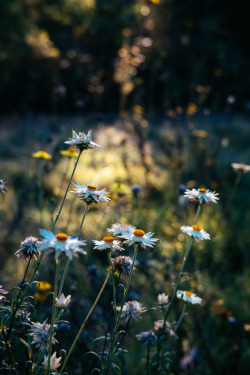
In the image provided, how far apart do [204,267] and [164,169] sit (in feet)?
6.65

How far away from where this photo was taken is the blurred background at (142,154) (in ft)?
7.64

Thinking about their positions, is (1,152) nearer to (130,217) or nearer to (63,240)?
(130,217)

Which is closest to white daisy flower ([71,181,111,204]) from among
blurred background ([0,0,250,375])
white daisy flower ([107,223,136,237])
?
white daisy flower ([107,223,136,237])

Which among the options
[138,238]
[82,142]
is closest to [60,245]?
[138,238]

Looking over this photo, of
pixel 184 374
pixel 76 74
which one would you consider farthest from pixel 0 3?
pixel 184 374

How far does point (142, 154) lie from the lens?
423 cm

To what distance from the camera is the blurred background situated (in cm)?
233

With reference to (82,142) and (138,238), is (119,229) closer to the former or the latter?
(138,238)

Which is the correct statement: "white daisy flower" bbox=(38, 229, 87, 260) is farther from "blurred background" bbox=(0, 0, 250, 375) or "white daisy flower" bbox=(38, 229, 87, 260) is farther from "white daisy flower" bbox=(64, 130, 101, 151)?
"blurred background" bbox=(0, 0, 250, 375)

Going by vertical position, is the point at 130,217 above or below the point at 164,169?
below

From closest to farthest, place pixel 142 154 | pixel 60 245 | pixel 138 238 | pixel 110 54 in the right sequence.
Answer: pixel 60 245
pixel 138 238
pixel 142 154
pixel 110 54

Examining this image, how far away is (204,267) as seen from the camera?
3.25 meters

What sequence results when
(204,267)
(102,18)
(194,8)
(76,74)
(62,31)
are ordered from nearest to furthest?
1. (204,267)
2. (76,74)
3. (194,8)
4. (102,18)
5. (62,31)

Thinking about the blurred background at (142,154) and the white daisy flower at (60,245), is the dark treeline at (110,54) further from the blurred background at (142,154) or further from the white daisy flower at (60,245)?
the white daisy flower at (60,245)
